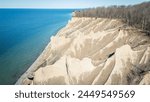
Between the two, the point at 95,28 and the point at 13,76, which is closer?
the point at 13,76

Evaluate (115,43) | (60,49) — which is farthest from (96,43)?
(60,49)

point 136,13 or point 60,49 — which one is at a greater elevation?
point 136,13

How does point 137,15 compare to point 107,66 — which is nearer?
point 107,66

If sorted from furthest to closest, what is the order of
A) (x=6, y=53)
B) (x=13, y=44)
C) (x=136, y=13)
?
(x=13, y=44) → (x=6, y=53) → (x=136, y=13)

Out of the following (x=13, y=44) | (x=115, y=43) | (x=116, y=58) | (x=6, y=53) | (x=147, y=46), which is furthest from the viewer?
(x=13, y=44)

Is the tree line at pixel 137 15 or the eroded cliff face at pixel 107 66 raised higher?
the tree line at pixel 137 15

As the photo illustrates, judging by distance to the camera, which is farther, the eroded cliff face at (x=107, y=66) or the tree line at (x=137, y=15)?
the tree line at (x=137, y=15)

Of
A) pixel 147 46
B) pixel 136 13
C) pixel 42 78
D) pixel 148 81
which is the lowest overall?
pixel 42 78

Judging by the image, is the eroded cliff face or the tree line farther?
the tree line

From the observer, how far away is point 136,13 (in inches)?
520

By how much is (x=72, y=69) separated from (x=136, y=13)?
5685 millimetres

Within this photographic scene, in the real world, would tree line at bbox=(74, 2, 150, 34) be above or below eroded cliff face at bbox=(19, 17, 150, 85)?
above

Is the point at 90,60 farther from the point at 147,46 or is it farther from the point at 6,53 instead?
the point at 6,53

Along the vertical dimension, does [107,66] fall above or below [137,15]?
below
